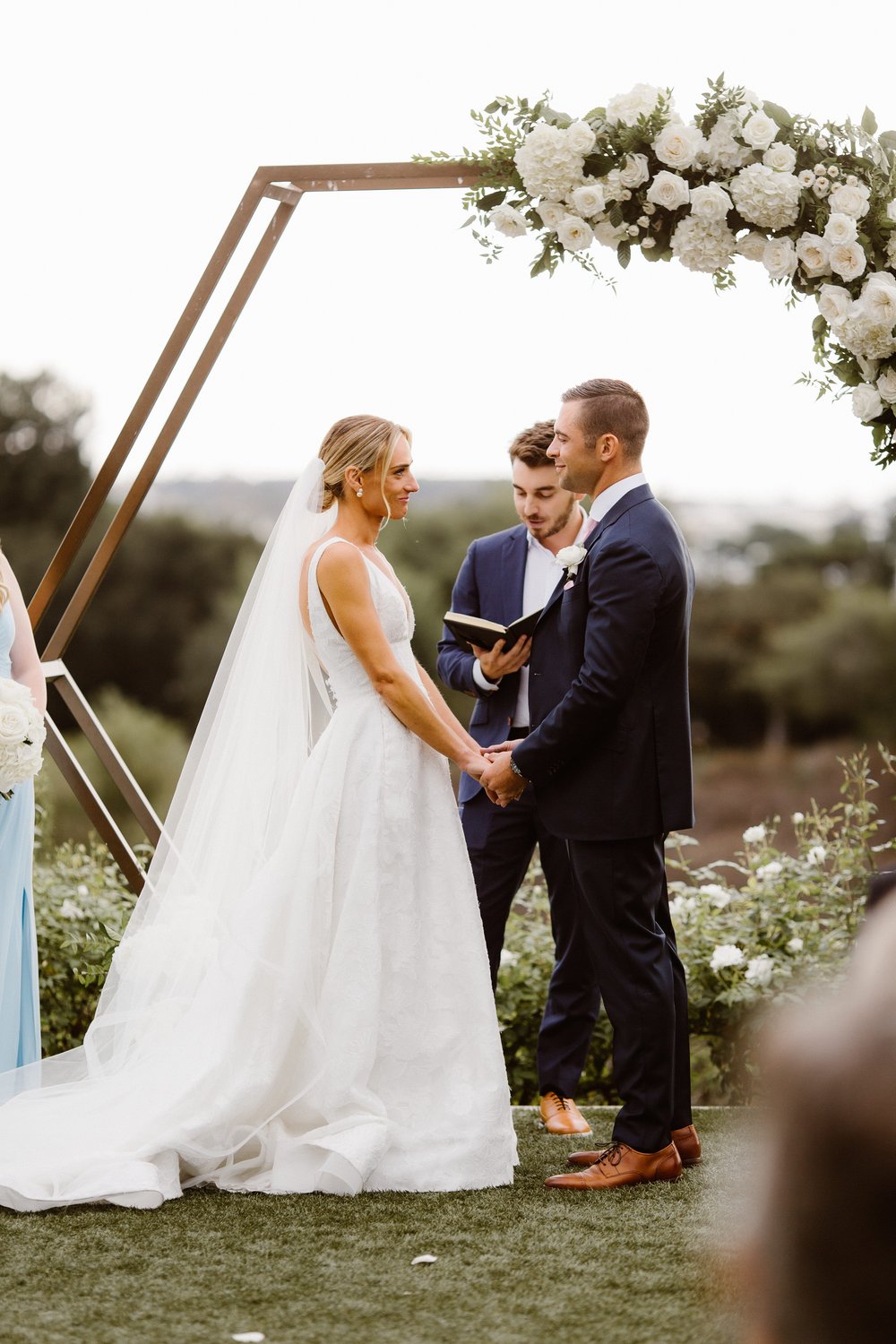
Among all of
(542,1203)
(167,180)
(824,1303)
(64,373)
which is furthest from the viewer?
(64,373)

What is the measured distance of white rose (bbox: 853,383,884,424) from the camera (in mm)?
3662

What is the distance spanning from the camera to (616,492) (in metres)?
3.66

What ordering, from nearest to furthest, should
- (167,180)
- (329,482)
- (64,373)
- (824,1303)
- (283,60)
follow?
(824,1303) < (329,482) < (283,60) < (167,180) < (64,373)

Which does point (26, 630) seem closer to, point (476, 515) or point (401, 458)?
point (401, 458)

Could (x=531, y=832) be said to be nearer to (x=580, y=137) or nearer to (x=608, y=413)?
(x=608, y=413)

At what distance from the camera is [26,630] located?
14.3ft

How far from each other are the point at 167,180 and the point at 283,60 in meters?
1.58

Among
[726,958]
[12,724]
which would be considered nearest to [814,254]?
[726,958]

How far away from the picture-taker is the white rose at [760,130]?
3.70m

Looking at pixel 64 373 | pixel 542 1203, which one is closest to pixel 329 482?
pixel 542 1203

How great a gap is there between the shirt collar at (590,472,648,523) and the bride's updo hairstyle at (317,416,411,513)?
66cm

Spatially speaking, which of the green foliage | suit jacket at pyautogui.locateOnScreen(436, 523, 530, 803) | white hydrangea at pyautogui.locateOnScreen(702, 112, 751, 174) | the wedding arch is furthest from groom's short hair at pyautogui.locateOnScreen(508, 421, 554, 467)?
the green foliage

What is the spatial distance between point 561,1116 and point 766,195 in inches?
113

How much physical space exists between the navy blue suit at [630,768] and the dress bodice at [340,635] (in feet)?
1.77
